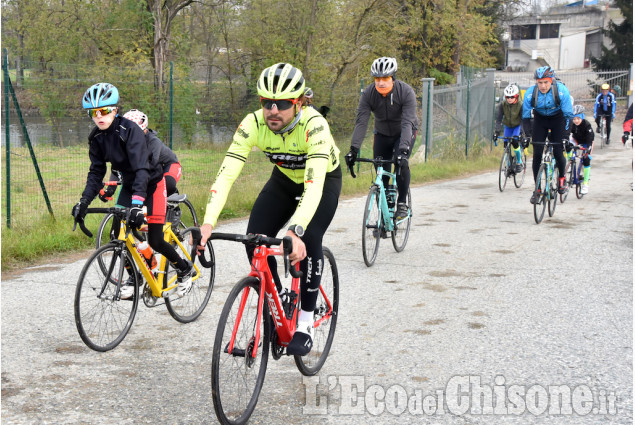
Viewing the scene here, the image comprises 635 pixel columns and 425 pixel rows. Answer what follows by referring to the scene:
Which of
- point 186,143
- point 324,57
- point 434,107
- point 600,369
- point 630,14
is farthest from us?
point 630,14

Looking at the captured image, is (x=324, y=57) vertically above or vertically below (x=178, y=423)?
above

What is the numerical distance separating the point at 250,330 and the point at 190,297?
245 cm

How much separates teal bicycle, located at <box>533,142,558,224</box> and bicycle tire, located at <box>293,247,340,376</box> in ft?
21.3

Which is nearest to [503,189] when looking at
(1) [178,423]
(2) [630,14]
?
(1) [178,423]

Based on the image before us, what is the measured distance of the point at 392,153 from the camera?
9352 mm

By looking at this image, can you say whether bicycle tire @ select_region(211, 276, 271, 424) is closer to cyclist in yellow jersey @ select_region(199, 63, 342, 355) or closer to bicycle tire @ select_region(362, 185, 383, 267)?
cyclist in yellow jersey @ select_region(199, 63, 342, 355)

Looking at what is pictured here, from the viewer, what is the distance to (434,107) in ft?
67.6

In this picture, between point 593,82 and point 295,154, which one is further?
point 593,82

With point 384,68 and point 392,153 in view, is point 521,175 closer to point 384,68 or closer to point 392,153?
point 392,153

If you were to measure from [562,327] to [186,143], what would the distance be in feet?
29.4

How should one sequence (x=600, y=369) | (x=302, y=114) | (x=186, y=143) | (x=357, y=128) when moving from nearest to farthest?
(x=302, y=114), (x=600, y=369), (x=357, y=128), (x=186, y=143)

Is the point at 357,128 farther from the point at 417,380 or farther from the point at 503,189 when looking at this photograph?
the point at 503,189

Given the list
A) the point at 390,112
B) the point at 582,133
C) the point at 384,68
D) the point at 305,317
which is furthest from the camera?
the point at 582,133

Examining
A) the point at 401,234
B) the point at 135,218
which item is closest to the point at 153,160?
the point at 135,218
